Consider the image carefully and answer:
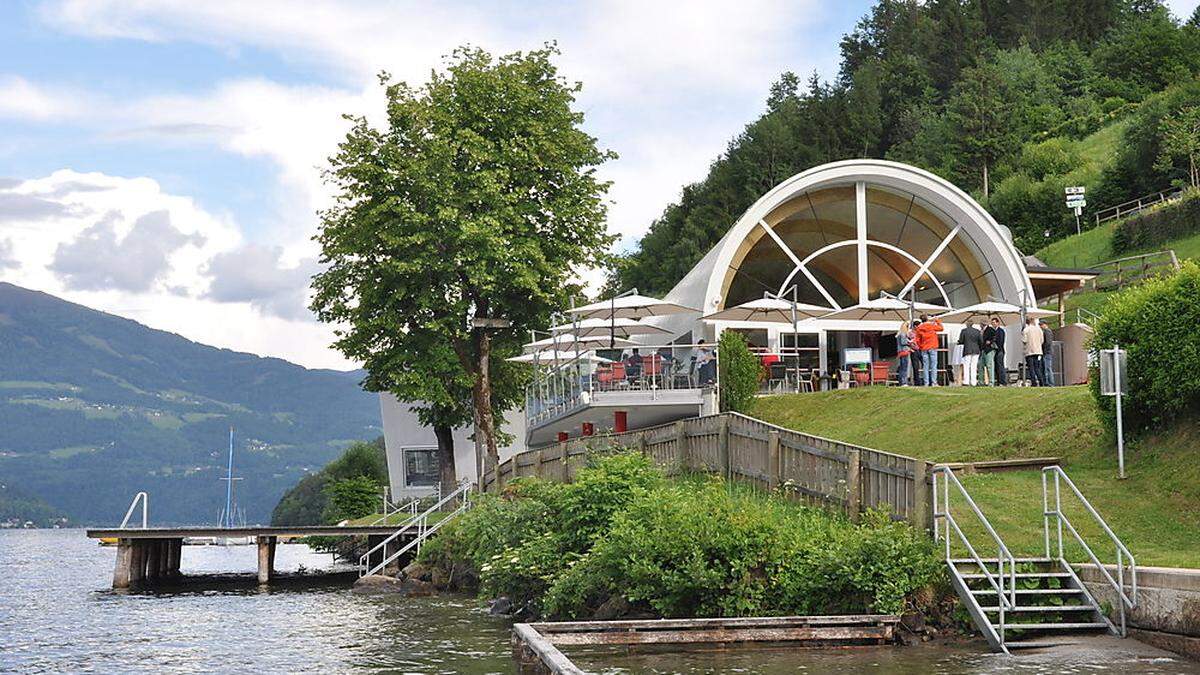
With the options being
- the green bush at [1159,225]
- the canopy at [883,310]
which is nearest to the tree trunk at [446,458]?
the canopy at [883,310]

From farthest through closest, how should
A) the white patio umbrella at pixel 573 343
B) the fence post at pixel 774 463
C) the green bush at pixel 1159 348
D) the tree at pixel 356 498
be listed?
1. the tree at pixel 356 498
2. the white patio umbrella at pixel 573 343
3. the fence post at pixel 774 463
4. the green bush at pixel 1159 348

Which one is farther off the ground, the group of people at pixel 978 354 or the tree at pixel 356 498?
the group of people at pixel 978 354

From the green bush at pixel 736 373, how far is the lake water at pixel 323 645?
7.40m

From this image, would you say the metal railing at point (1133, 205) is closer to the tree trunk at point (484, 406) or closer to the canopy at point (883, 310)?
the canopy at point (883, 310)

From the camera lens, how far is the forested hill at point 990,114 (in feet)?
263

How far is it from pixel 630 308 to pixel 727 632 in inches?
742

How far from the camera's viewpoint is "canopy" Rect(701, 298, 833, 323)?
3341 cm

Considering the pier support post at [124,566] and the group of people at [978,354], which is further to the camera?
the pier support post at [124,566]

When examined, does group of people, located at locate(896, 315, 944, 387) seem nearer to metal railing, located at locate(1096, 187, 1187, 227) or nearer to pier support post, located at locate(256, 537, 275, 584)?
pier support post, located at locate(256, 537, 275, 584)

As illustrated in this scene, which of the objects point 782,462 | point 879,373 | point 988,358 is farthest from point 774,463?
point 879,373

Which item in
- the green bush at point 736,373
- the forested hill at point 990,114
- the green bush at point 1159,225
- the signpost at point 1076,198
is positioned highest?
the forested hill at point 990,114

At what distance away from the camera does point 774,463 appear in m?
19.6

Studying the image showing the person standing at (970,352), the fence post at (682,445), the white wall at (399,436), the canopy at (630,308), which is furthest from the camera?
the white wall at (399,436)

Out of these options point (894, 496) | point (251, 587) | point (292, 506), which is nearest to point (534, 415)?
point (251, 587)
